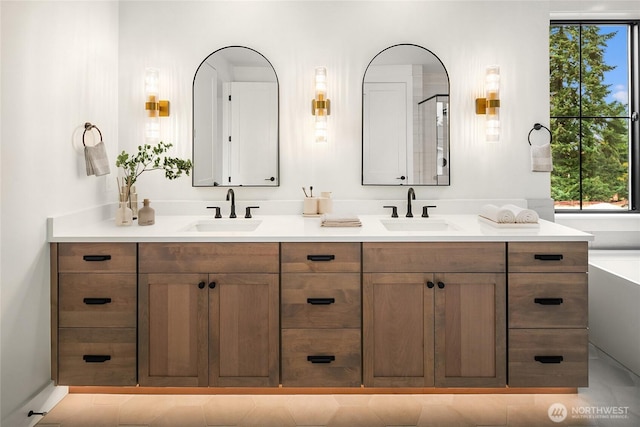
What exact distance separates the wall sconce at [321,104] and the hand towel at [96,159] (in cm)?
125

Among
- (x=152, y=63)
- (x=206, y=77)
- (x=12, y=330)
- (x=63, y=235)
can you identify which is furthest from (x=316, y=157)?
(x=12, y=330)

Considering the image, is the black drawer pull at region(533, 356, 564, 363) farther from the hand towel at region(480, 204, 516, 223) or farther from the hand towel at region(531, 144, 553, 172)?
the hand towel at region(531, 144, 553, 172)

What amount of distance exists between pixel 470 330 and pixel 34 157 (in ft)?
7.22

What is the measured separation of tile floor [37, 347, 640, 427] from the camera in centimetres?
223

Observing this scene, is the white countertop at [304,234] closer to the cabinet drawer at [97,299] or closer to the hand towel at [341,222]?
the hand towel at [341,222]

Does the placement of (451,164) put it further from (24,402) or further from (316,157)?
(24,402)

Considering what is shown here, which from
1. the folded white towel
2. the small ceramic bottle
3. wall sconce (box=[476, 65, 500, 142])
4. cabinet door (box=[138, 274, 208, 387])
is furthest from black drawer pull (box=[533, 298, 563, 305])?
the small ceramic bottle

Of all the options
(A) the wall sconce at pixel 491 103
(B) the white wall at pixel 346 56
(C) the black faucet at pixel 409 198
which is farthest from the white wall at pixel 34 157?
(A) the wall sconce at pixel 491 103

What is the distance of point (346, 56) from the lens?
9.97ft

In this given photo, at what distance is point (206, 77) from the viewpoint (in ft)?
9.99

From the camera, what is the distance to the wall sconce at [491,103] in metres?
2.96

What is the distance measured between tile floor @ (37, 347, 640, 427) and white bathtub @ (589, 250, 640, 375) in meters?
0.22

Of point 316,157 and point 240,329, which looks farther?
point 316,157

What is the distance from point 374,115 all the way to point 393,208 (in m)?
0.61
